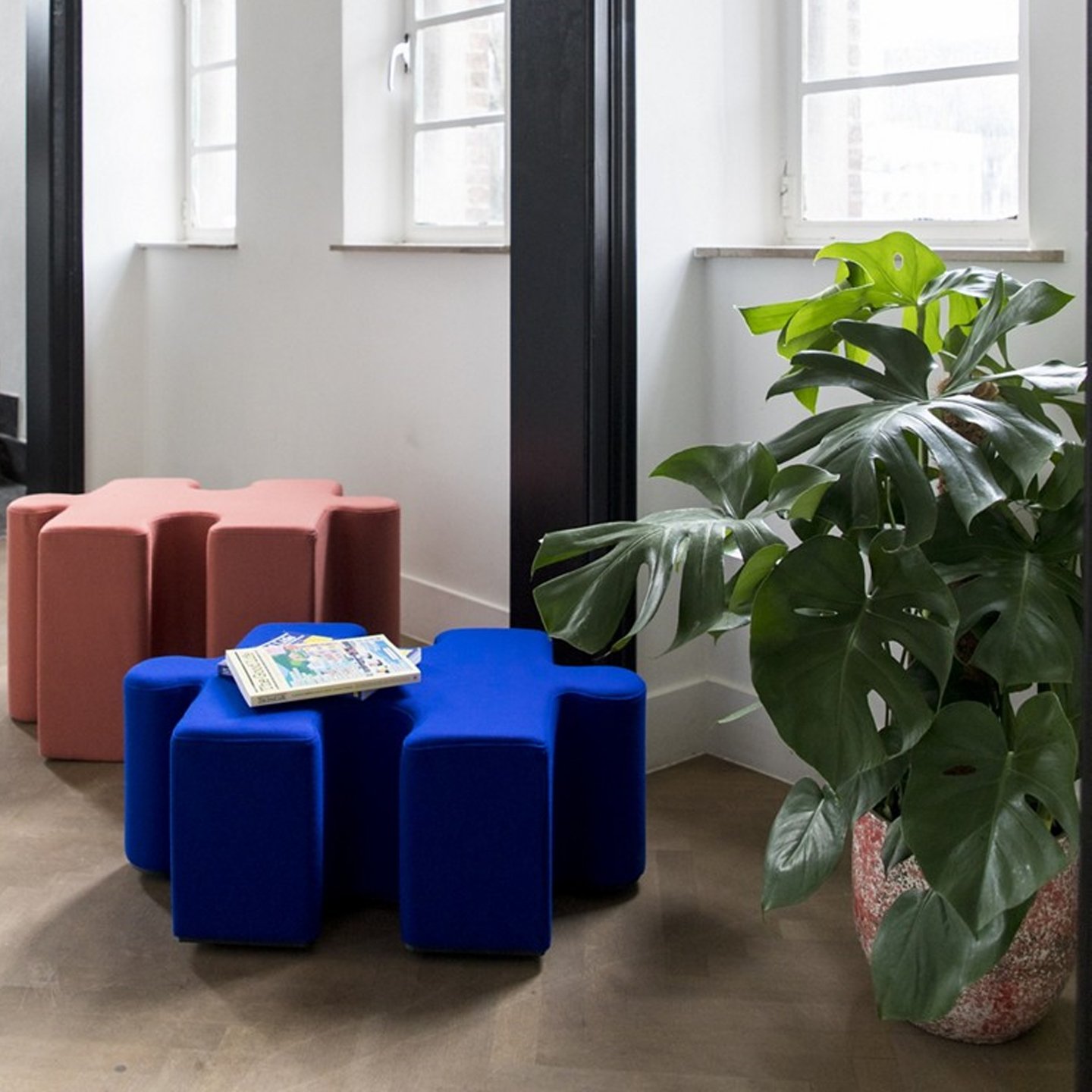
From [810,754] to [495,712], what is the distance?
72 centimetres

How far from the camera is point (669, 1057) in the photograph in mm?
Result: 2059

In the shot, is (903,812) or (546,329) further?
(546,329)

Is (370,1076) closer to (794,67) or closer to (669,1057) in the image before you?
(669,1057)

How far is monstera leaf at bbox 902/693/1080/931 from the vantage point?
66.4 inches

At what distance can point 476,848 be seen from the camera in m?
2.28

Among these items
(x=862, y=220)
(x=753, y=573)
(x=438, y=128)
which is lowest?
(x=753, y=573)

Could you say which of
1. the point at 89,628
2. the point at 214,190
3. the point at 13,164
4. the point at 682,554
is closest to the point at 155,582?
the point at 89,628

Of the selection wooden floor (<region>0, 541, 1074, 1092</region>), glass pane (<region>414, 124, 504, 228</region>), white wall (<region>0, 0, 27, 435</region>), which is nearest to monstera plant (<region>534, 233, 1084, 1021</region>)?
wooden floor (<region>0, 541, 1074, 1092</region>)

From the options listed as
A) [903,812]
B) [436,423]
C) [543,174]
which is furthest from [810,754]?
[436,423]

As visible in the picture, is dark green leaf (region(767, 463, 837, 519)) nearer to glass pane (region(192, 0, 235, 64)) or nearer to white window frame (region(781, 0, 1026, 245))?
white window frame (region(781, 0, 1026, 245))

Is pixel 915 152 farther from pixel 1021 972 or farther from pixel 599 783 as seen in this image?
pixel 1021 972

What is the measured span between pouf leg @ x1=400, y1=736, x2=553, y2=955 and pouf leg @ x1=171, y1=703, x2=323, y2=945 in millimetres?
144

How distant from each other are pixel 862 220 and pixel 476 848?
1454mm

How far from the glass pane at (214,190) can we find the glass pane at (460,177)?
113cm
